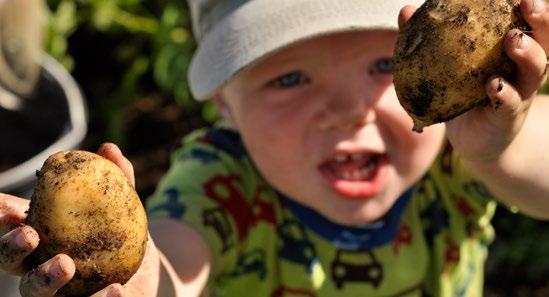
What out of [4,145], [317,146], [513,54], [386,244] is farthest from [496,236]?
[513,54]

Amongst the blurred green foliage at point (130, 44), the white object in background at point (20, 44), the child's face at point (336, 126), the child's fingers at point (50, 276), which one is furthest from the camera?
the blurred green foliage at point (130, 44)

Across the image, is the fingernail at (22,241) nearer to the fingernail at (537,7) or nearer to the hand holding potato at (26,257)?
the hand holding potato at (26,257)

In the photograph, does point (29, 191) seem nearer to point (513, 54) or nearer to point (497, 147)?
point (497, 147)

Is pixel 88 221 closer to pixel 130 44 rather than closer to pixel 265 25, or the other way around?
pixel 265 25

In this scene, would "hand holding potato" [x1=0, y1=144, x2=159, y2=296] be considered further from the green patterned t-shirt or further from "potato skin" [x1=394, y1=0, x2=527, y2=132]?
the green patterned t-shirt

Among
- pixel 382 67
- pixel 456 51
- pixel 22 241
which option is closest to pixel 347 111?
pixel 382 67

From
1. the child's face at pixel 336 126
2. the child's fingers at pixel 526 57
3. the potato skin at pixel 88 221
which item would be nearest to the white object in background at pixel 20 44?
the child's face at pixel 336 126
